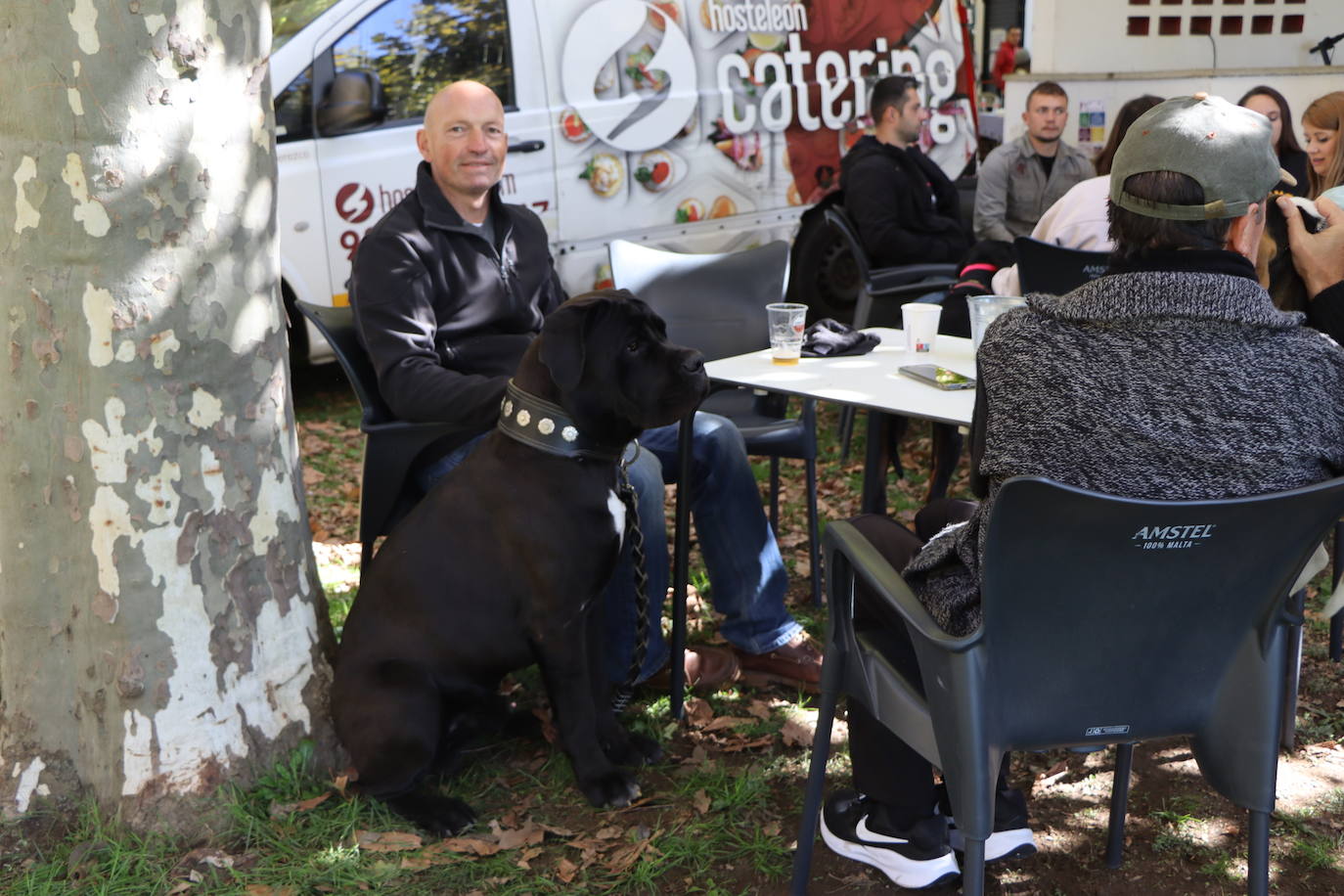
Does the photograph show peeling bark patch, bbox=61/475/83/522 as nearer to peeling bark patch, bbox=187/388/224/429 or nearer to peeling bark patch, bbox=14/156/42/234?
peeling bark patch, bbox=187/388/224/429

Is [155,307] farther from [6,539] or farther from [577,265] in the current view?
[577,265]

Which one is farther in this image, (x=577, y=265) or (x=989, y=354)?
(x=577, y=265)

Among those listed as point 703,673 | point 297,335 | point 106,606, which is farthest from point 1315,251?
point 297,335

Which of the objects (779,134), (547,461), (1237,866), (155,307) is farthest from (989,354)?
(779,134)

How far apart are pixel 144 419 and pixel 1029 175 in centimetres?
520

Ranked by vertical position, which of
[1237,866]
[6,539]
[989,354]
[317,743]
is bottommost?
[1237,866]

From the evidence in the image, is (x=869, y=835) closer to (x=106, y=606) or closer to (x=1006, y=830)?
(x=1006, y=830)

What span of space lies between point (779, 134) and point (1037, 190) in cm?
169

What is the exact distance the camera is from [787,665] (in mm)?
3508

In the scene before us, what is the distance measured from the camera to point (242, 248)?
2617 millimetres

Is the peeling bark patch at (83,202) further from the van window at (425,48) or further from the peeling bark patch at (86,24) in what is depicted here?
the van window at (425,48)

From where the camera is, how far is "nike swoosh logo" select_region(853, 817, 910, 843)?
2.54 metres

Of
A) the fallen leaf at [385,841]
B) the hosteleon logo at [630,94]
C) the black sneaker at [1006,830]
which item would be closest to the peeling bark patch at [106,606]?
the fallen leaf at [385,841]

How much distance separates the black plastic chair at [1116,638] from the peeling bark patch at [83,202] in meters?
1.55
